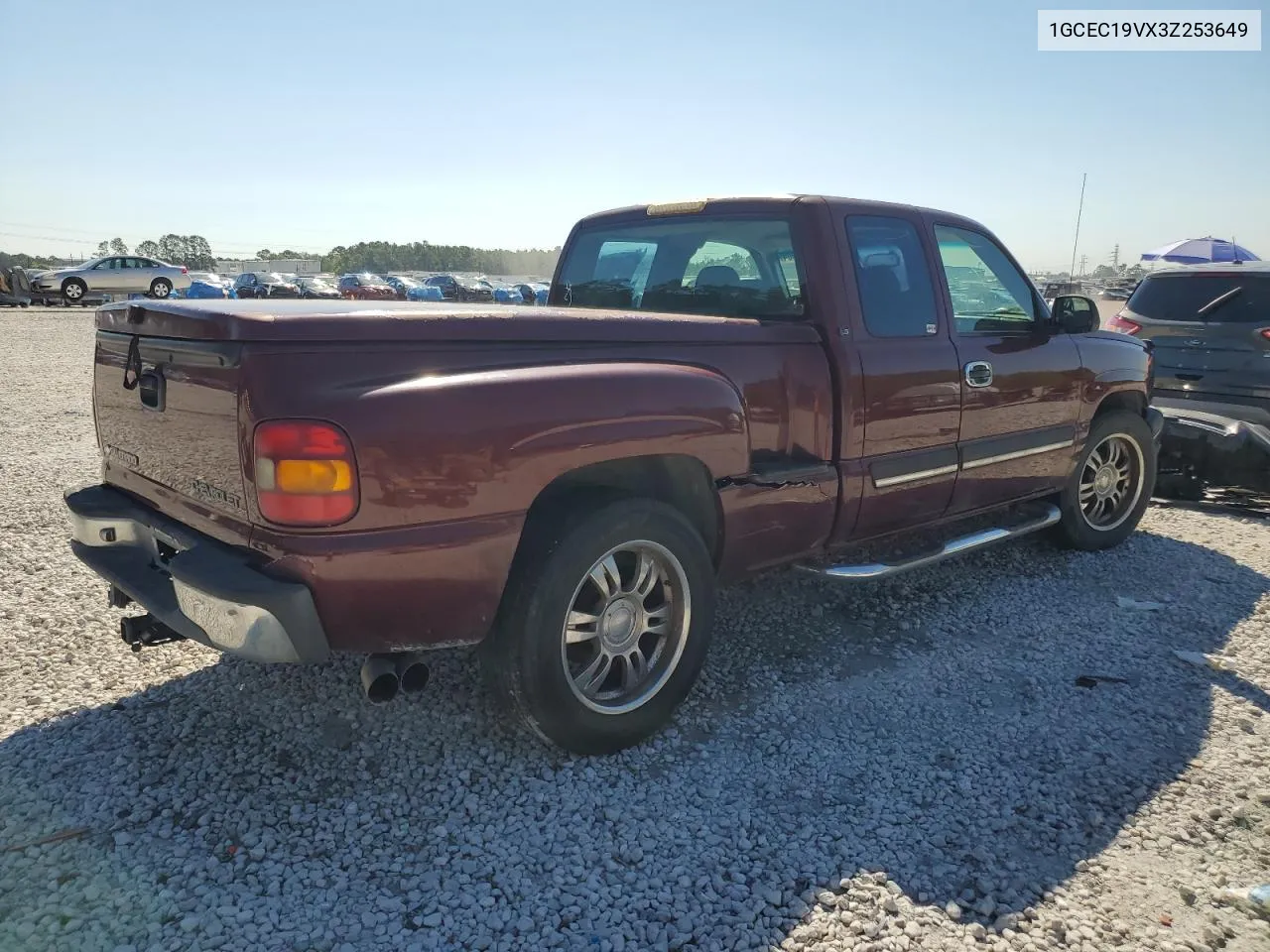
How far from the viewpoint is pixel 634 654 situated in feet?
9.98

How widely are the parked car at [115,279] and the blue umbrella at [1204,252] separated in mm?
30293

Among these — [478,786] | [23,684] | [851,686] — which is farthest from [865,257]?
[23,684]

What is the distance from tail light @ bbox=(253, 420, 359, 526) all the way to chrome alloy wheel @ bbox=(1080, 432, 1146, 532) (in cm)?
434

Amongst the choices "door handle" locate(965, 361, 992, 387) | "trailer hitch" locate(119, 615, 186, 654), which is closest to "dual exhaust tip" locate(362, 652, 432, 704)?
"trailer hitch" locate(119, 615, 186, 654)

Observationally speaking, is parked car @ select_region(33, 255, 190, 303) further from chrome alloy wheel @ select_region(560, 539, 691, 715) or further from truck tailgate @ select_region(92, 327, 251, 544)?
chrome alloy wheel @ select_region(560, 539, 691, 715)

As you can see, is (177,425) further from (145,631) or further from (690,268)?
(690,268)

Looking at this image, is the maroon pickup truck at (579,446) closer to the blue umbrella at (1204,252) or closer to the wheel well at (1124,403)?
the wheel well at (1124,403)

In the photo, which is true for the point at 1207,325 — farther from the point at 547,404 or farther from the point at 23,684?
the point at 23,684

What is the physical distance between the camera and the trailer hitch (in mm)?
2920

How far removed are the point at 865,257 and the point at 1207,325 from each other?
518 centimetres

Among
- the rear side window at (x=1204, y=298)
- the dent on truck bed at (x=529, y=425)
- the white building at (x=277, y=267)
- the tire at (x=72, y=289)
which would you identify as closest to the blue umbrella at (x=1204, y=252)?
the rear side window at (x=1204, y=298)

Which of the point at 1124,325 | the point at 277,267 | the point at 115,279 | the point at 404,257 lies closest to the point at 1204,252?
the point at 1124,325

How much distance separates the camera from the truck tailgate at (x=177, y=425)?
2352 mm

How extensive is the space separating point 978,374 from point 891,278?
65 cm
